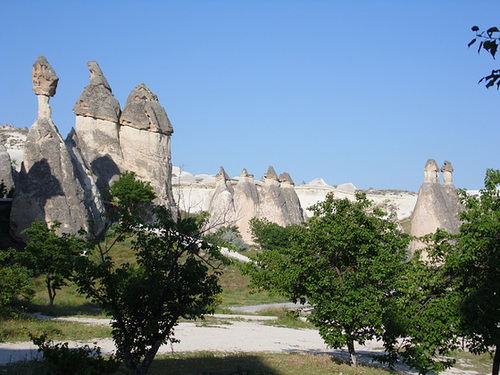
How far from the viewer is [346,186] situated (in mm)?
68938

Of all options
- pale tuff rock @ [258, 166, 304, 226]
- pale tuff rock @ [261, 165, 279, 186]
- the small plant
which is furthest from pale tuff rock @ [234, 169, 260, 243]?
the small plant

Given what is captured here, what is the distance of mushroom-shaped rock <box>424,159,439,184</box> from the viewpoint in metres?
31.5

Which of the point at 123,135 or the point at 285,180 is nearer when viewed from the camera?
the point at 123,135

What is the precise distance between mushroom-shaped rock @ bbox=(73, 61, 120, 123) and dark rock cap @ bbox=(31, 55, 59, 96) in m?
6.95

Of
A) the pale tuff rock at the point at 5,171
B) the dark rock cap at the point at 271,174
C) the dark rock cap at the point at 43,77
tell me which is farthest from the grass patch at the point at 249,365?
the dark rock cap at the point at 271,174

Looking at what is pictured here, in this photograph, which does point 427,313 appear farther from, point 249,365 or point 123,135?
point 123,135

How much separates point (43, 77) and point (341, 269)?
62.1 feet

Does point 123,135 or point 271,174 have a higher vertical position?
point 123,135

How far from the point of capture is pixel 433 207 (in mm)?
30266

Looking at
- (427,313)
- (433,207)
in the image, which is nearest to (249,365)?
(427,313)

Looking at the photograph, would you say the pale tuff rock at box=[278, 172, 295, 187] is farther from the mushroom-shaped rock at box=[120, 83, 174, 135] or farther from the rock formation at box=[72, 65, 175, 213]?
the mushroom-shaped rock at box=[120, 83, 174, 135]

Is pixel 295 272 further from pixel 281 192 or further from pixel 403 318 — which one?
pixel 281 192

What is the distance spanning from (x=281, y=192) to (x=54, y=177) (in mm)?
20517

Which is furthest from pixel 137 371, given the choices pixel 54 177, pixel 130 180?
pixel 130 180
